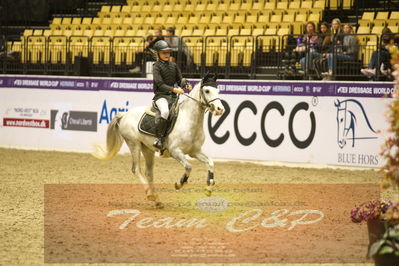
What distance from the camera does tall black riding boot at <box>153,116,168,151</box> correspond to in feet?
36.6

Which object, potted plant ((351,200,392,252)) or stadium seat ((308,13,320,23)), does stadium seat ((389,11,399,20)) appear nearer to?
stadium seat ((308,13,320,23))

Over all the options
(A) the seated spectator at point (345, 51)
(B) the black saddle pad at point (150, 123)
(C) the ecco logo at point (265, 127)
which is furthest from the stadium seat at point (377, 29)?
(B) the black saddle pad at point (150, 123)

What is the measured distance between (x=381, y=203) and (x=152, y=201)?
4935 mm

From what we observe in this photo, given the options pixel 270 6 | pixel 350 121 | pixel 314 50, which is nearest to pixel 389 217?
pixel 350 121

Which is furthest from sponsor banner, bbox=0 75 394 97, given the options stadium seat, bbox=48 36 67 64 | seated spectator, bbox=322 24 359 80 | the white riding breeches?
the white riding breeches

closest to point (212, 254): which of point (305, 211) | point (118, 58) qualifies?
point (305, 211)

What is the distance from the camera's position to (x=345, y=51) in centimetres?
1616

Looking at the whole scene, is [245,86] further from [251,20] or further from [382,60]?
[251,20]

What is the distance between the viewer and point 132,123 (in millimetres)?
11852

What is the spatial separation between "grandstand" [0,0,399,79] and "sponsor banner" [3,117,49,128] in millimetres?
1562

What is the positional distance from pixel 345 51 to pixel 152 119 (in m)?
6.68

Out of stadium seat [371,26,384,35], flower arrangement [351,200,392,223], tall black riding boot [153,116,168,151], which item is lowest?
flower arrangement [351,200,392,223]

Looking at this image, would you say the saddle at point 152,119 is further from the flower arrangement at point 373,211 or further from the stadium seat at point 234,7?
the stadium seat at point 234,7

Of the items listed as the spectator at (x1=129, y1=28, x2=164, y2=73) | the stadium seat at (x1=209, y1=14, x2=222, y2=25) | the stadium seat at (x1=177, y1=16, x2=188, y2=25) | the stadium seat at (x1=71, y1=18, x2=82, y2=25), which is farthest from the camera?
the stadium seat at (x1=71, y1=18, x2=82, y2=25)
